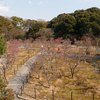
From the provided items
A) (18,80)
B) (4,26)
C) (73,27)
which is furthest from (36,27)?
(18,80)

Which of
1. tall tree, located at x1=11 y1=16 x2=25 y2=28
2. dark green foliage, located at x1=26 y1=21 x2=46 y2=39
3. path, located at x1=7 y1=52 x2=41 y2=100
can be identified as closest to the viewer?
path, located at x1=7 y1=52 x2=41 y2=100

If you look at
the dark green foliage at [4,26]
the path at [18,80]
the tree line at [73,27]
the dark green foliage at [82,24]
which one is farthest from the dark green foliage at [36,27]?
the path at [18,80]

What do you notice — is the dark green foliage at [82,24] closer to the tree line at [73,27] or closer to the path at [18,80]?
the tree line at [73,27]

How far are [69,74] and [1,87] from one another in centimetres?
716

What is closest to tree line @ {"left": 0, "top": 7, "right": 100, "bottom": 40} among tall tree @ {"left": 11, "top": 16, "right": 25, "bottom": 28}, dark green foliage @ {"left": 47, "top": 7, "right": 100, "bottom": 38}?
dark green foliage @ {"left": 47, "top": 7, "right": 100, "bottom": 38}

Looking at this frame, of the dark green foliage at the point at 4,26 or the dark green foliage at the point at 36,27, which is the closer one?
the dark green foliage at the point at 4,26

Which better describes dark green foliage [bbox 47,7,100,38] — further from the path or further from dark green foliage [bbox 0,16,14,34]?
the path

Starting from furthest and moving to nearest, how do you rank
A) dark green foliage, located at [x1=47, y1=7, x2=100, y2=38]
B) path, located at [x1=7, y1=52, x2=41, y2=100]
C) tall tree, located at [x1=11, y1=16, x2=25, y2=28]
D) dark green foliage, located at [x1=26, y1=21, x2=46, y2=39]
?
1. tall tree, located at [x1=11, y1=16, x2=25, y2=28]
2. dark green foliage, located at [x1=26, y1=21, x2=46, y2=39]
3. dark green foliage, located at [x1=47, y1=7, x2=100, y2=38]
4. path, located at [x1=7, y1=52, x2=41, y2=100]

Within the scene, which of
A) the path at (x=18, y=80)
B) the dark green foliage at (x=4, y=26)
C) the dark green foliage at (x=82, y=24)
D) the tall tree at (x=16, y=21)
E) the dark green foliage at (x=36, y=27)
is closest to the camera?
the path at (x=18, y=80)

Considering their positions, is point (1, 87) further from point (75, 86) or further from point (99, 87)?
point (99, 87)

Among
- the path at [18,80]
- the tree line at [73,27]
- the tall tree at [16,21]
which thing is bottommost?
the path at [18,80]

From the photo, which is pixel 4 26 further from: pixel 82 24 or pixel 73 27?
pixel 82 24

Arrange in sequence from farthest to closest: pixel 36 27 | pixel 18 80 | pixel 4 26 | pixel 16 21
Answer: pixel 16 21
pixel 36 27
pixel 4 26
pixel 18 80

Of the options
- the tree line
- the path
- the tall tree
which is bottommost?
the path
